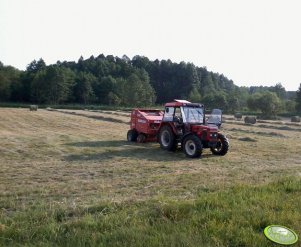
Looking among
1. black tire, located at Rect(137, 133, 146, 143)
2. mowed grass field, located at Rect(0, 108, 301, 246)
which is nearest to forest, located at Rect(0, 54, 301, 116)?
black tire, located at Rect(137, 133, 146, 143)

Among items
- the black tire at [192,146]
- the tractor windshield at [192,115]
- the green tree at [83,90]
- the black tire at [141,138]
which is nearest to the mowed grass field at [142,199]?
the black tire at [192,146]

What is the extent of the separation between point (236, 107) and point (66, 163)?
2496 inches

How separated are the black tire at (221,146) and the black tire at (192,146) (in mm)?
1045

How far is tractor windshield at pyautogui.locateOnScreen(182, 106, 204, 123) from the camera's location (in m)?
13.7

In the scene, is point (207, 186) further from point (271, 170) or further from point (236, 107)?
point (236, 107)

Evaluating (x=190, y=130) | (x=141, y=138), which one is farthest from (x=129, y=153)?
(x=141, y=138)

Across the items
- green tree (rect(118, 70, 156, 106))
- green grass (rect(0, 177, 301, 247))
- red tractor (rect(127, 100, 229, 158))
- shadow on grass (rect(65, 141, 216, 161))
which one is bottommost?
shadow on grass (rect(65, 141, 216, 161))

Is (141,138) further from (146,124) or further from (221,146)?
(221,146)

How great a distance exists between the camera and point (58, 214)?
5484 millimetres

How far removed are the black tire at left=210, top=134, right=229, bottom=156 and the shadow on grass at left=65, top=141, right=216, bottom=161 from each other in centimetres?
28

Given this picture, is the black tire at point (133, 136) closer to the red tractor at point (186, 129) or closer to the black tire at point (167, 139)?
the red tractor at point (186, 129)

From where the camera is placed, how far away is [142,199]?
254 inches

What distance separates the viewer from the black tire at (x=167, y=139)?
1373cm

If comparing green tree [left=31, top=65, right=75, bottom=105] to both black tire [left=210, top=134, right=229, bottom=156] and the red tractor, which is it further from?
black tire [left=210, top=134, right=229, bottom=156]
